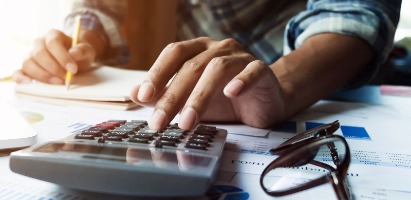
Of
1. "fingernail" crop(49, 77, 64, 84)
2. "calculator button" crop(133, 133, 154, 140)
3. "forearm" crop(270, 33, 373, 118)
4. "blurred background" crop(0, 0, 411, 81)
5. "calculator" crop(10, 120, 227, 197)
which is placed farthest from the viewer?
"blurred background" crop(0, 0, 411, 81)

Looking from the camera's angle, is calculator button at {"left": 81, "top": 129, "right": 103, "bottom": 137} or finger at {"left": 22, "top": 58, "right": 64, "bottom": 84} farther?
finger at {"left": 22, "top": 58, "right": 64, "bottom": 84}

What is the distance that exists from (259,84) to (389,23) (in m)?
0.33

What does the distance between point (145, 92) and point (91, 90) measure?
0.78 ft

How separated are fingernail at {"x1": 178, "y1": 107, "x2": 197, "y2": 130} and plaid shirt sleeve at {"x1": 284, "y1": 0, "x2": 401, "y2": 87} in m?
0.37

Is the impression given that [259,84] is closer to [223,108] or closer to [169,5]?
[223,108]

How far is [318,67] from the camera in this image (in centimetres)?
63

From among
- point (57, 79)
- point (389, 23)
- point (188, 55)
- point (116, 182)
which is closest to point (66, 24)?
point (57, 79)

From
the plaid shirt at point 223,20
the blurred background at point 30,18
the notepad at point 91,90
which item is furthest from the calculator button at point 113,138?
the blurred background at point 30,18

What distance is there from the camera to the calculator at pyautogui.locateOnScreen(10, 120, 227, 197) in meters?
0.28

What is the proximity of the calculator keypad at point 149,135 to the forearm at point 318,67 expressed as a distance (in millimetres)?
184

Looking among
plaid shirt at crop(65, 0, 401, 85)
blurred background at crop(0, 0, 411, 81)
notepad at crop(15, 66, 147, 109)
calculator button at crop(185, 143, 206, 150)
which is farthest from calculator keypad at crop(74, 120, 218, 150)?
blurred background at crop(0, 0, 411, 81)

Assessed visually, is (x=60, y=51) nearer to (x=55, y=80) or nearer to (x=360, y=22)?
(x=55, y=80)

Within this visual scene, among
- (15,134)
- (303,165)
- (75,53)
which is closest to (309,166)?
(303,165)

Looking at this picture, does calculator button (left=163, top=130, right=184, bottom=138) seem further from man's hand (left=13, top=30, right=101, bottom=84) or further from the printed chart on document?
man's hand (left=13, top=30, right=101, bottom=84)
